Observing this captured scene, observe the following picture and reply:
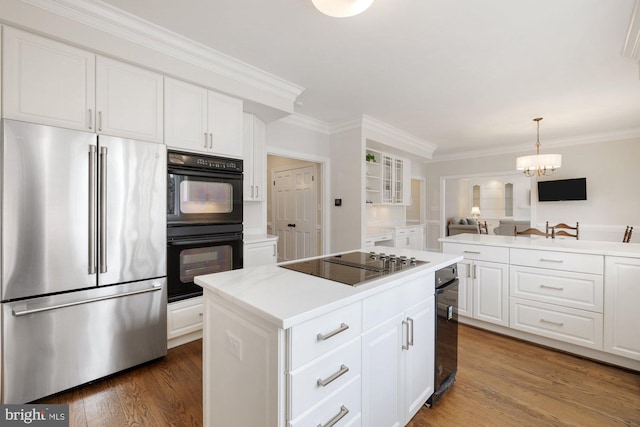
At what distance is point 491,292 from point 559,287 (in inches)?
21.6

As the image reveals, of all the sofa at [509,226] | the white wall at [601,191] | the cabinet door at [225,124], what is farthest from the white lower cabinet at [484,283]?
the sofa at [509,226]

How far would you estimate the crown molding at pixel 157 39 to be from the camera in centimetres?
189

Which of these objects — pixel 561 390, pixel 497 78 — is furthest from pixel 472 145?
pixel 561 390

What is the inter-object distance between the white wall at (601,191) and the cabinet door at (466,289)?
4.23m

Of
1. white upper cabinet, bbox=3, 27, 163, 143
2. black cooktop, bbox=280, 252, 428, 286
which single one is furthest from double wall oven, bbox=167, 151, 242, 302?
black cooktop, bbox=280, 252, 428, 286

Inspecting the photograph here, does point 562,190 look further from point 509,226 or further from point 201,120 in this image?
point 201,120

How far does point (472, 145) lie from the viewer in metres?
6.11

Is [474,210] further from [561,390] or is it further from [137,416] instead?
[137,416]

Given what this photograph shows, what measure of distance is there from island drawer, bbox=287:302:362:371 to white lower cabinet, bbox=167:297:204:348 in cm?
186

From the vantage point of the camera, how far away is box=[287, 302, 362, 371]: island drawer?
0.97 metres

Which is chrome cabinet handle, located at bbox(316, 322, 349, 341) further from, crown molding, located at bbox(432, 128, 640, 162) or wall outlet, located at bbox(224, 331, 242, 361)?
crown molding, located at bbox(432, 128, 640, 162)

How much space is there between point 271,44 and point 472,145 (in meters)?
5.22

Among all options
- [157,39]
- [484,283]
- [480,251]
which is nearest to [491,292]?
[484,283]

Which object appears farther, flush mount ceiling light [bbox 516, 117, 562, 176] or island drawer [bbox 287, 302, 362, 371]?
flush mount ceiling light [bbox 516, 117, 562, 176]
